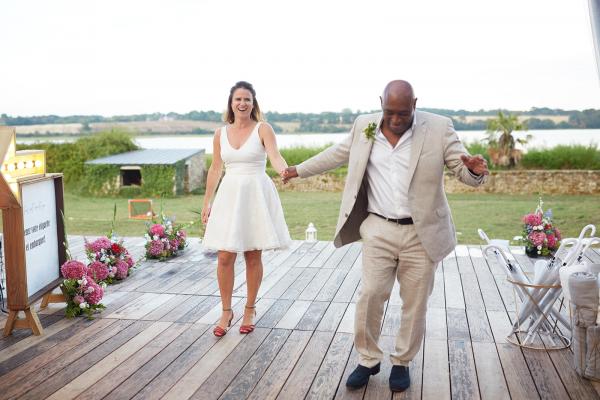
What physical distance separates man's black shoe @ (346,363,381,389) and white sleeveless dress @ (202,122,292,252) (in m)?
1.13

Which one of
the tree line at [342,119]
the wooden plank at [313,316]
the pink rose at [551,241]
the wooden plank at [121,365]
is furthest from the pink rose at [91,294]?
the tree line at [342,119]

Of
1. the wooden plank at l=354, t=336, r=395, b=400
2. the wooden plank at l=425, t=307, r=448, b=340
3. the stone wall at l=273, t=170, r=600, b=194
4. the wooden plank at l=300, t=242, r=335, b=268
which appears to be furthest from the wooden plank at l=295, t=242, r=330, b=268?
the stone wall at l=273, t=170, r=600, b=194

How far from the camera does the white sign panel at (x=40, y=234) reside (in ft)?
14.0

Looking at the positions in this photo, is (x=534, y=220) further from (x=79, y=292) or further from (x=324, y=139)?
(x=324, y=139)

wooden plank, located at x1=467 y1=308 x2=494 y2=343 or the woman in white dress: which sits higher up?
the woman in white dress

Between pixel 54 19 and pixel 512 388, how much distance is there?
27.6m

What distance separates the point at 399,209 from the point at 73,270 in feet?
8.97

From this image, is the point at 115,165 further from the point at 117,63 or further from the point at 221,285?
the point at 221,285

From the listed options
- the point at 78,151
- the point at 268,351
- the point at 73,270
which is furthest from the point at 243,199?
the point at 78,151

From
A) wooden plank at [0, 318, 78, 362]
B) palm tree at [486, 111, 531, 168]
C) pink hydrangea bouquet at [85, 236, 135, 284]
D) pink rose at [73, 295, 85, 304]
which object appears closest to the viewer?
wooden plank at [0, 318, 78, 362]

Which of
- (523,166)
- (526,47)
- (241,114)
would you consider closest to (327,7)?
(526,47)

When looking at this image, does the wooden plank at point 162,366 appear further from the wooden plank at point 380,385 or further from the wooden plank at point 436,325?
the wooden plank at point 436,325

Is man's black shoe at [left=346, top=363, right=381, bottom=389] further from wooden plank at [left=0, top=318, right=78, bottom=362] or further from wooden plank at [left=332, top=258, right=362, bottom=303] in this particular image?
wooden plank at [left=0, top=318, right=78, bottom=362]

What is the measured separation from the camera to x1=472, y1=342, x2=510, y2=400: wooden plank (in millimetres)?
3168
